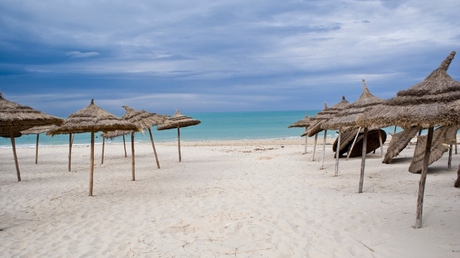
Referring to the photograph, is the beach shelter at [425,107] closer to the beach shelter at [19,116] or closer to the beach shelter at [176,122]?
the beach shelter at [19,116]

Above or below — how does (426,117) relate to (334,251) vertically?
above

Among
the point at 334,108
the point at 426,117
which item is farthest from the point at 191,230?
the point at 334,108

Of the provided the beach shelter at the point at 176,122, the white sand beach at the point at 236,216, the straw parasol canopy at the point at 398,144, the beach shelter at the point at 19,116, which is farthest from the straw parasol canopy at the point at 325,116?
the beach shelter at the point at 19,116

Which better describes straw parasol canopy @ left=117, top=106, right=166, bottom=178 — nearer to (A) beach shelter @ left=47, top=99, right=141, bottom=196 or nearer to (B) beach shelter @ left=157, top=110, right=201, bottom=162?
(B) beach shelter @ left=157, top=110, right=201, bottom=162

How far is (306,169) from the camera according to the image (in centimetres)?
1191

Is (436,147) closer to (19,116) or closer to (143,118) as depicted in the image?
(143,118)

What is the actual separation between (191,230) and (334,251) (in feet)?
7.47

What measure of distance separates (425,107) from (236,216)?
357cm

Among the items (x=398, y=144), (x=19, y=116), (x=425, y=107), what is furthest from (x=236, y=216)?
(x=398, y=144)

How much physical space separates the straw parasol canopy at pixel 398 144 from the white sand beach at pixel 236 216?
0.84 m

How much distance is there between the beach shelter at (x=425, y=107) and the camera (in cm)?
467

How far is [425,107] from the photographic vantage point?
4.85m

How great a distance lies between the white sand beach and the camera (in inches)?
189

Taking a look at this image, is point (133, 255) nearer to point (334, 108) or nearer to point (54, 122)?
point (54, 122)
